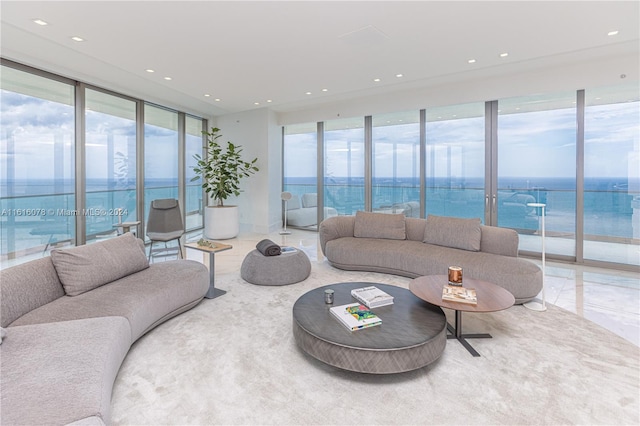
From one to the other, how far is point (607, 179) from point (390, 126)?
3.66 metres

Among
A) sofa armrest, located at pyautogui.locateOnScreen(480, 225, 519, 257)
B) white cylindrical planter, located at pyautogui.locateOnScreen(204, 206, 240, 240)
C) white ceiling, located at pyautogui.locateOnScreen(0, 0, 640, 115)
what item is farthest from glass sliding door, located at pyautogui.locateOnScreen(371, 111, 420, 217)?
white cylindrical planter, located at pyautogui.locateOnScreen(204, 206, 240, 240)

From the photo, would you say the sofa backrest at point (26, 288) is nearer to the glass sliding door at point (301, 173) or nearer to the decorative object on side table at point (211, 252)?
the decorative object on side table at point (211, 252)

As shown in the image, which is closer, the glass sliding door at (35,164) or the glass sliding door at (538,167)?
the glass sliding door at (35,164)

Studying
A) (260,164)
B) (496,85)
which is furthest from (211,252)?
(496,85)

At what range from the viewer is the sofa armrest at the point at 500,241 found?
12.8ft

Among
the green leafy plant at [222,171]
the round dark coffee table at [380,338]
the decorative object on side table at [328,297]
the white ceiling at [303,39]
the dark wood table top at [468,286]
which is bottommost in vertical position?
the round dark coffee table at [380,338]

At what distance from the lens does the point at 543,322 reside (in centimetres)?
301

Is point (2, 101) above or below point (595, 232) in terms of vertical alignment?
above

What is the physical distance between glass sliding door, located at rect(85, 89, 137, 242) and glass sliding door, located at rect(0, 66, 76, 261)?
29 centimetres

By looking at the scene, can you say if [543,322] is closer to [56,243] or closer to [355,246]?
[355,246]

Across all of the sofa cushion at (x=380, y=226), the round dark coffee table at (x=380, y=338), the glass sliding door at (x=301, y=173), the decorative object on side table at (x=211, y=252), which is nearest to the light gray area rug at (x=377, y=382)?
the round dark coffee table at (x=380, y=338)

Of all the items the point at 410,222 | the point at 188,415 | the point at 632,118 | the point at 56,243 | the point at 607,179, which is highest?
the point at 632,118

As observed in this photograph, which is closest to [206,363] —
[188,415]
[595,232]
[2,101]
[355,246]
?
[188,415]

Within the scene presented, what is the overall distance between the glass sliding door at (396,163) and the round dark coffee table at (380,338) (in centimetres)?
420
